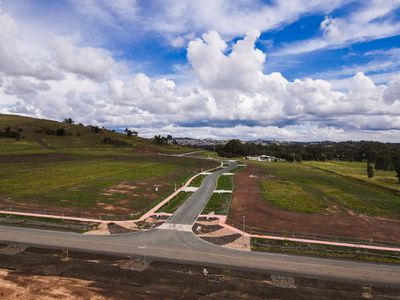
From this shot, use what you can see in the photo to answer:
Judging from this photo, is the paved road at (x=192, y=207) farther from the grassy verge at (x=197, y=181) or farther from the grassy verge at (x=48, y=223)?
the grassy verge at (x=48, y=223)

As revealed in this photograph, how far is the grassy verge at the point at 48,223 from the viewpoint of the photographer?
40.1 metres

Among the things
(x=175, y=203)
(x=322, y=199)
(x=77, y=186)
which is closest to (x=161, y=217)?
(x=175, y=203)

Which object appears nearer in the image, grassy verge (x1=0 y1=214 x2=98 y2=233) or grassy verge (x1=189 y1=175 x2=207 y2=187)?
grassy verge (x1=0 y1=214 x2=98 y2=233)

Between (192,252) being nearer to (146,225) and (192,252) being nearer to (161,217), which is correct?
(146,225)

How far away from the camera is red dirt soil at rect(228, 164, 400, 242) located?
4269cm

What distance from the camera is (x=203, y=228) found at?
42.2 m

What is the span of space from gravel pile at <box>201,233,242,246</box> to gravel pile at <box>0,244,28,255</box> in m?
18.4

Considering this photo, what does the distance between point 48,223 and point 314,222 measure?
1382 inches

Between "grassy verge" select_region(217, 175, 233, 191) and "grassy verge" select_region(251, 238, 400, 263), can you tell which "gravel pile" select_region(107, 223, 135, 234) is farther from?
"grassy verge" select_region(217, 175, 233, 191)

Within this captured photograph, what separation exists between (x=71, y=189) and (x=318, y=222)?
4544cm

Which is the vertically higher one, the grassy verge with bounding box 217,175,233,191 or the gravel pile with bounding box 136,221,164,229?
the grassy verge with bounding box 217,175,233,191

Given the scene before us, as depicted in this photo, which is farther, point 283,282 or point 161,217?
point 161,217

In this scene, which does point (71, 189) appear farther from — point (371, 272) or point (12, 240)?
point (371, 272)

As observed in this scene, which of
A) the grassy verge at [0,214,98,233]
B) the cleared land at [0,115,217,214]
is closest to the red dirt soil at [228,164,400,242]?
the cleared land at [0,115,217,214]
